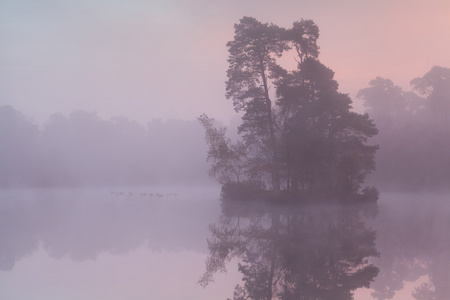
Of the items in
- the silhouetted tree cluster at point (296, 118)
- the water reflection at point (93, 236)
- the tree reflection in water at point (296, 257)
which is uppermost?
the silhouetted tree cluster at point (296, 118)

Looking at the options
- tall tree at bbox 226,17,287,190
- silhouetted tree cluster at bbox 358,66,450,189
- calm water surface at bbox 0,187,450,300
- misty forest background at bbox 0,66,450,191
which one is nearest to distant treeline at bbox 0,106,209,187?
misty forest background at bbox 0,66,450,191

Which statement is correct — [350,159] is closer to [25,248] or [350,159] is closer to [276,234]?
[276,234]

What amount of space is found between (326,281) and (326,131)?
25676 millimetres

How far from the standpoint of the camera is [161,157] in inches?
4572

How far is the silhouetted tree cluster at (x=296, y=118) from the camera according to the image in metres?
30.3

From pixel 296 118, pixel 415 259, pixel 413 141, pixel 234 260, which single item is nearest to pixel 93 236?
pixel 234 260

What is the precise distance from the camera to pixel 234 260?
10953 mm

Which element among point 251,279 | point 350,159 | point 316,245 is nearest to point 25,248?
point 251,279

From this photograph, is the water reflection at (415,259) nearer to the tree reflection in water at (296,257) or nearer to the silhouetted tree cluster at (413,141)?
the tree reflection in water at (296,257)

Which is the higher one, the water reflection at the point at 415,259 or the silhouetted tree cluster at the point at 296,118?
the silhouetted tree cluster at the point at 296,118

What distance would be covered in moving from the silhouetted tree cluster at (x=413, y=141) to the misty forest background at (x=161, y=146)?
11 centimetres

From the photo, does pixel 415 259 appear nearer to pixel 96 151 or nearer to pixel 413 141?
pixel 413 141

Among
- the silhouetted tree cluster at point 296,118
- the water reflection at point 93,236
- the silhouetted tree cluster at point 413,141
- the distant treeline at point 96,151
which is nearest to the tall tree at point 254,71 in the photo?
the silhouetted tree cluster at point 296,118

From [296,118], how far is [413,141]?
32.6 m
